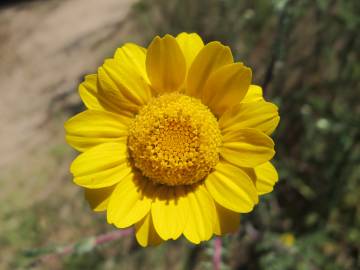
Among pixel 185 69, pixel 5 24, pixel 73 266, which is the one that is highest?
pixel 185 69

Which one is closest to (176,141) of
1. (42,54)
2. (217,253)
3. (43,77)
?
(217,253)

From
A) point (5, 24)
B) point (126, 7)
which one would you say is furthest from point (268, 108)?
point (5, 24)

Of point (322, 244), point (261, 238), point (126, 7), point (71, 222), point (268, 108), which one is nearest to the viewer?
point (268, 108)

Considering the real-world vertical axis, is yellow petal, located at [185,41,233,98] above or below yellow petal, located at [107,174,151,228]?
above

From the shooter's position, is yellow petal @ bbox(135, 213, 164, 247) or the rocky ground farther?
the rocky ground

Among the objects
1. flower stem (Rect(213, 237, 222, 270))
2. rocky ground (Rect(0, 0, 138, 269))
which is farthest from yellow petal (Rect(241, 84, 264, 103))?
rocky ground (Rect(0, 0, 138, 269))

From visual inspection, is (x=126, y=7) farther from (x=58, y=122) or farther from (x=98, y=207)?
(x=98, y=207)

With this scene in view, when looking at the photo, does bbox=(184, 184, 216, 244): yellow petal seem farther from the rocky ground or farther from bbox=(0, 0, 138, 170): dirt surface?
bbox=(0, 0, 138, 170): dirt surface
